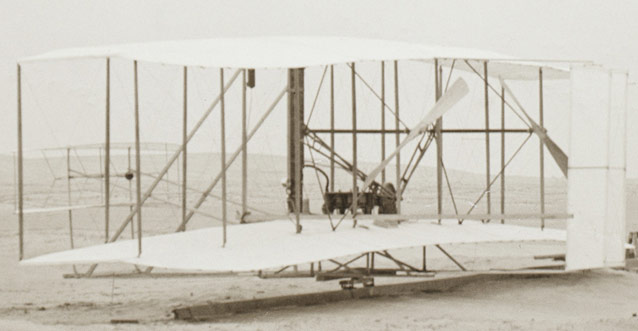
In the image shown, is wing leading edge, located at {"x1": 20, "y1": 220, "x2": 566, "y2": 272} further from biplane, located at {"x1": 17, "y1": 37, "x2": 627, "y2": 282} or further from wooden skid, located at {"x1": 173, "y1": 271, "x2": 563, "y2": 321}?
wooden skid, located at {"x1": 173, "y1": 271, "x2": 563, "y2": 321}

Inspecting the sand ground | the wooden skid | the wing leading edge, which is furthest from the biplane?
the sand ground

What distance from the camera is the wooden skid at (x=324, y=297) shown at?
15398 mm

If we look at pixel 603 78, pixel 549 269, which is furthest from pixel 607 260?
pixel 549 269

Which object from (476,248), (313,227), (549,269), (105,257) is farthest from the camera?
(476,248)

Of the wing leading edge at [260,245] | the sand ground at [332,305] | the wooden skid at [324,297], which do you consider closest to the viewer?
the wing leading edge at [260,245]

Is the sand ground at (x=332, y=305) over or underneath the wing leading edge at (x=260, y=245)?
underneath

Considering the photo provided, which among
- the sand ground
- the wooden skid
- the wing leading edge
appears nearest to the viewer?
the wing leading edge

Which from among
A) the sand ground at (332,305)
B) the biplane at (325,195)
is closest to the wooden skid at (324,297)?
the sand ground at (332,305)

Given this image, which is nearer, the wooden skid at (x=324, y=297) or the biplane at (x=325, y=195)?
the biplane at (x=325, y=195)

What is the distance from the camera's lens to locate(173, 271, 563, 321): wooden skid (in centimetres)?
1540

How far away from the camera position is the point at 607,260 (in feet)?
54.2

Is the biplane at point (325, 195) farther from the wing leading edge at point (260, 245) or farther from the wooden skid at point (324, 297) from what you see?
the wooden skid at point (324, 297)

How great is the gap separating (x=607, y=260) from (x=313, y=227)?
5062 mm

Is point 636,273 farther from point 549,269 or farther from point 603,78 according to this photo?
point 603,78
